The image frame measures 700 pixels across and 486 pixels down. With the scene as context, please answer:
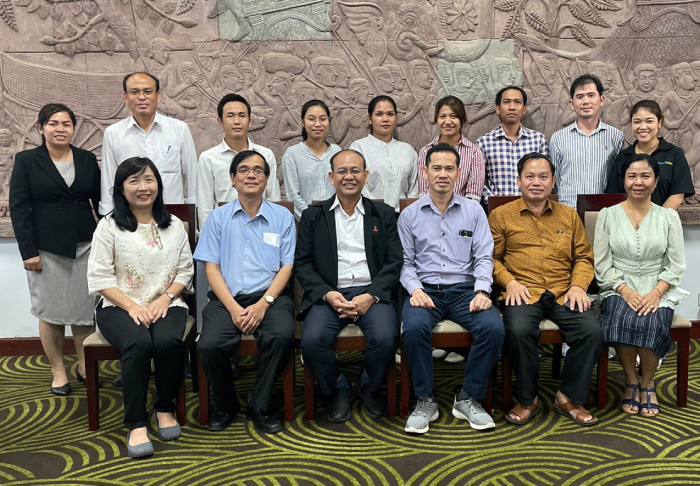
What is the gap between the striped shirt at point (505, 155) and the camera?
3.55 meters

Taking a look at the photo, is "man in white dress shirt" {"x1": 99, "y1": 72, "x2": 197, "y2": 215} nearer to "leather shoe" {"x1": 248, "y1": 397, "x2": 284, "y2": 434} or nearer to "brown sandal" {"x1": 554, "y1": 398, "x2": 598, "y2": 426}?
"leather shoe" {"x1": 248, "y1": 397, "x2": 284, "y2": 434}

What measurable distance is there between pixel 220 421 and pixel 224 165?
53.6 inches

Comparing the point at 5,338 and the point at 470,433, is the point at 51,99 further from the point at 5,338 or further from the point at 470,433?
the point at 470,433

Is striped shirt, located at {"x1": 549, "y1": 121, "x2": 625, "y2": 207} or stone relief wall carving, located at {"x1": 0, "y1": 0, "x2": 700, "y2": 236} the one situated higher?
stone relief wall carving, located at {"x1": 0, "y1": 0, "x2": 700, "y2": 236}

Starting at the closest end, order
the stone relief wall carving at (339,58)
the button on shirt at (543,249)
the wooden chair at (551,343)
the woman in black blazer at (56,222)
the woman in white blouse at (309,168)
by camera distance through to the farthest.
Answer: the wooden chair at (551,343) → the button on shirt at (543,249) → the woman in black blazer at (56,222) → the woman in white blouse at (309,168) → the stone relief wall carving at (339,58)

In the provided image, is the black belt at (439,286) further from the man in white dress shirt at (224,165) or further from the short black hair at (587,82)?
the short black hair at (587,82)

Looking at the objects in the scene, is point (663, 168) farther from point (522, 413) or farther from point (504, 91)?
point (522, 413)

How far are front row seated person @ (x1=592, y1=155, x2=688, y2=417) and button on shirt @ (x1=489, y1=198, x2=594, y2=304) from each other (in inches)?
4.4

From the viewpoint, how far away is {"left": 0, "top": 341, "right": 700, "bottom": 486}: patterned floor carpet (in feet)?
7.47

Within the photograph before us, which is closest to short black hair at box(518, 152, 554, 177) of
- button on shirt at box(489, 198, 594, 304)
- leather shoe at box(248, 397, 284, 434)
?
button on shirt at box(489, 198, 594, 304)

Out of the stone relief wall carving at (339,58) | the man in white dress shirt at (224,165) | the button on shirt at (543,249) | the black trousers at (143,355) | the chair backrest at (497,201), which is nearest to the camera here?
the black trousers at (143,355)

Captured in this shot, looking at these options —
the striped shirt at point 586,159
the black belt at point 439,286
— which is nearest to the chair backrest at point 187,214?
the black belt at point 439,286

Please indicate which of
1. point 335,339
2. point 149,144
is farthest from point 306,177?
point 335,339

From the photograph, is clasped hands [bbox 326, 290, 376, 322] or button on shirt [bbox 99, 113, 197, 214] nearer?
clasped hands [bbox 326, 290, 376, 322]
